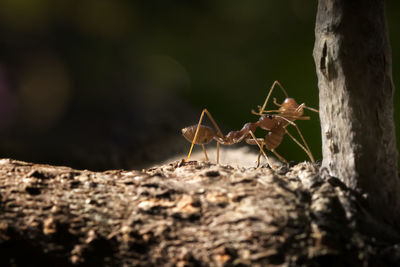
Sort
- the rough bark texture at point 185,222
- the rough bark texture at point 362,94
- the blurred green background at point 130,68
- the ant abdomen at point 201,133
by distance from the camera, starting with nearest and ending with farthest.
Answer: the rough bark texture at point 185,222 < the rough bark texture at point 362,94 < the ant abdomen at point 201,133 < the blurred green background at point 130,68

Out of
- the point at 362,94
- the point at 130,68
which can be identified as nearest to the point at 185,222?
the point at 362,94

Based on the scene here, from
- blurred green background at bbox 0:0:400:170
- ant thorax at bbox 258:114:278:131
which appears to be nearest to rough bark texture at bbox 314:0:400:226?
ant thorax at bbox 258:114:278:131

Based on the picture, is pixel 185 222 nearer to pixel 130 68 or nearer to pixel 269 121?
pixel 269 121

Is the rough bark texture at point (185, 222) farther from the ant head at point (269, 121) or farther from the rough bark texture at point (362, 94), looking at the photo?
the ant head at point (269, 121)

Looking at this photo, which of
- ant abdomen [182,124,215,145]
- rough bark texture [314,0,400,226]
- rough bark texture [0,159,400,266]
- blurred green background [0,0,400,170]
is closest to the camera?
rough bark texture [0,159,400,266]

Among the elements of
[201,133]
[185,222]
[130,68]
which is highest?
[130,68]

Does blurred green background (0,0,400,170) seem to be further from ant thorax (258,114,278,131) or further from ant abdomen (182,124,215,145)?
ant abdomen (182,124,215,145)

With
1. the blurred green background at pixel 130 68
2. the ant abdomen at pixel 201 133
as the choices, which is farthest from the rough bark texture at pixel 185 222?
the blurred green background at pixel 130 68
